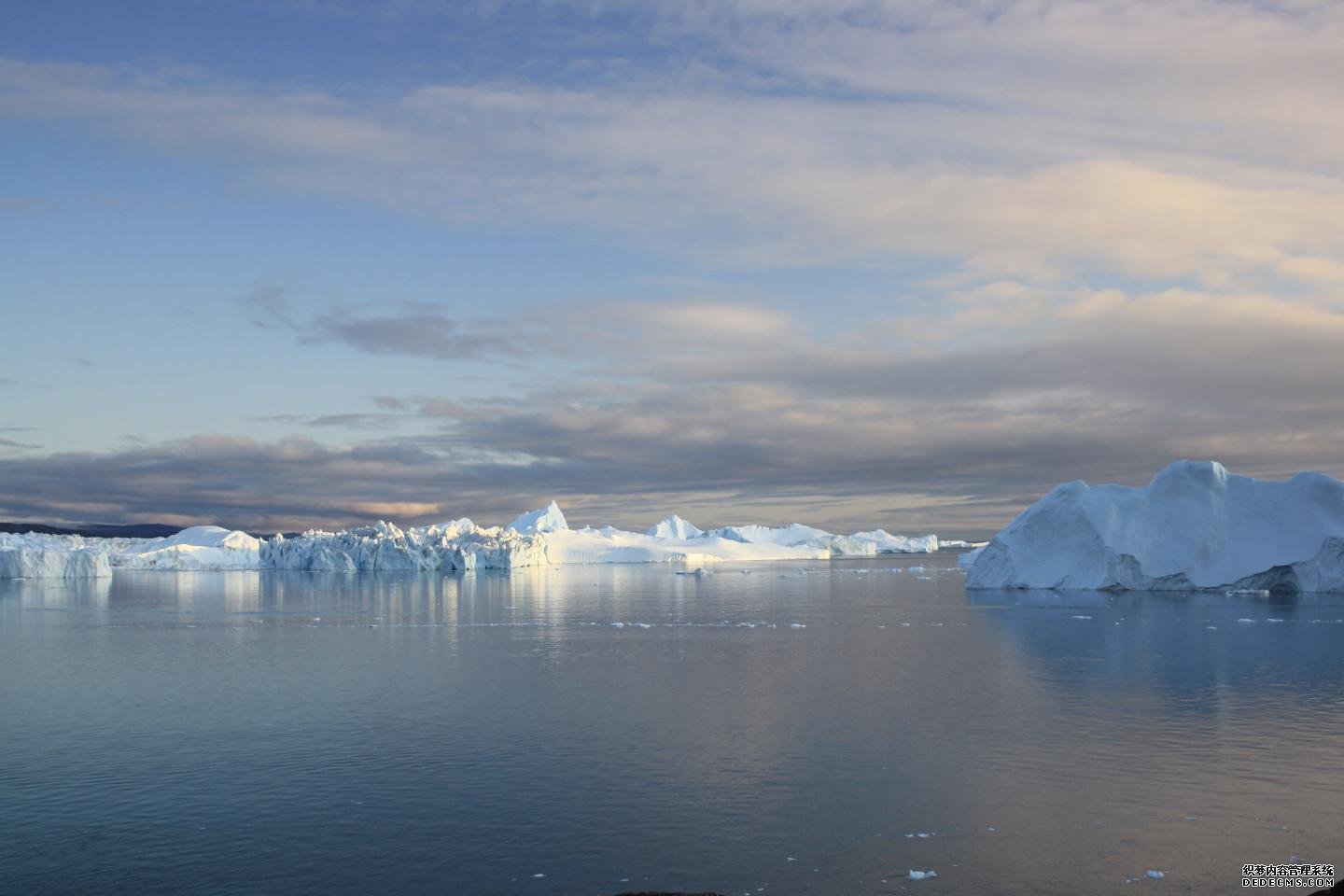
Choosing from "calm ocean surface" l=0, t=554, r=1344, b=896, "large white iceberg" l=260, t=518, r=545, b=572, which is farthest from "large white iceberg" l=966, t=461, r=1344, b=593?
"large white iceberg" l=260, t=518, r=545, b=572

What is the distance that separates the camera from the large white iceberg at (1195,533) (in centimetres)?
4578

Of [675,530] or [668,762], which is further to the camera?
[675,530]

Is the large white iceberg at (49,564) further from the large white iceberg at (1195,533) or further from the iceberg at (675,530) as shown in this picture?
the iceberg at (675,530)

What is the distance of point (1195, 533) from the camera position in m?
48.0

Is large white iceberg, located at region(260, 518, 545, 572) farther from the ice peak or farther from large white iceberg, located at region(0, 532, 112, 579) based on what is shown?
the ice peak

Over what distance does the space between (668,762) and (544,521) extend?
13996 cm

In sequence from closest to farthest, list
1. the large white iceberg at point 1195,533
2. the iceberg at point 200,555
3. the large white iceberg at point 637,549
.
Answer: the large white iceberg at point 1195,533 < the iceberg at point 200,555 < the large white iceberg at point 637,549

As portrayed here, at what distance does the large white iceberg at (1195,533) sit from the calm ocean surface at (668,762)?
14.8 m

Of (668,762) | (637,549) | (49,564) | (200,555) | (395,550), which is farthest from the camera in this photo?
(637,549)

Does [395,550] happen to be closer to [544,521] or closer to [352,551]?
Result: [352,551]

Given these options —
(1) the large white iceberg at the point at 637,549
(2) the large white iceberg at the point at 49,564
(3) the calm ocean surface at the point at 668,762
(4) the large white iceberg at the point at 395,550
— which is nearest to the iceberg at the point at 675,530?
(1) the large white iceberg at the point at 637,549

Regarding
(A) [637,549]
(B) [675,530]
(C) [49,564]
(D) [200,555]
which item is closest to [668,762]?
(C) [49,564]

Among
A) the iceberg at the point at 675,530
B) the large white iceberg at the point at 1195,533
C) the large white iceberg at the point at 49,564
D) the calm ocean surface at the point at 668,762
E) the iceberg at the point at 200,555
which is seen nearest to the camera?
the calm ocean surface at the point at 668,762

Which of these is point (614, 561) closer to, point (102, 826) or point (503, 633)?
point (503, 633)
